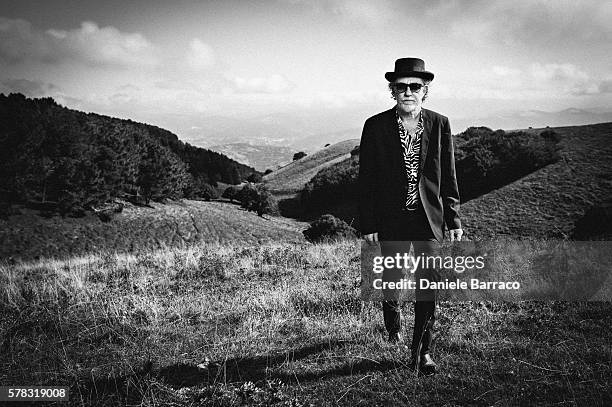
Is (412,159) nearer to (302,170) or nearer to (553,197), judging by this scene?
(553,197)

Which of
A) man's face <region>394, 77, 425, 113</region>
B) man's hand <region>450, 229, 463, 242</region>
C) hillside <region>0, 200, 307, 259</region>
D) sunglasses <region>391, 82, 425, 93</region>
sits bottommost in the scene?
hillside <region>0, 200, 307, 259</region>

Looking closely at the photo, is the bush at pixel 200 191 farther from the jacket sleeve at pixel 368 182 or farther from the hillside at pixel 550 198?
the jacket sleeve at pixel 368 182

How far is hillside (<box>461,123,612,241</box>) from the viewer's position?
19312 millimetres

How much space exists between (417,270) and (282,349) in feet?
6.15

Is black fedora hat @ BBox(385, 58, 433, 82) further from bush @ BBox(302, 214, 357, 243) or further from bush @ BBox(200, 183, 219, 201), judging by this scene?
bush @ BBox(200, 183, 219, 201)

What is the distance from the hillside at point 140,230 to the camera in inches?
1080

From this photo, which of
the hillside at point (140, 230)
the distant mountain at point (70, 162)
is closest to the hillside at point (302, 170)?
the hillside at point (140, 230)

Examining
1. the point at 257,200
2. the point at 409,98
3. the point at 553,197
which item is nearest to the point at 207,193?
the point at 257,200

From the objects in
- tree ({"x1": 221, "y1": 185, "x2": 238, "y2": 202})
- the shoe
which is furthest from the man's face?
tree ({"x1": 221, "y1": 185, "x2": 238, "y2": 202})

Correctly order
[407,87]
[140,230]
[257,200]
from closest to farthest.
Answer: [407,87] < [140,230] < [257,200]

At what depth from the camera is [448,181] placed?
3.84 metres

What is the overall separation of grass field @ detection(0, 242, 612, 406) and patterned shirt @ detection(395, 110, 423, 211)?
1705 millimetres

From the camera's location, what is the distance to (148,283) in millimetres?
7004

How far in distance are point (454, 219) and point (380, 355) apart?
5.58 ft
